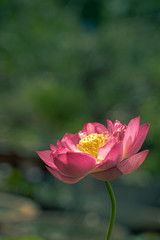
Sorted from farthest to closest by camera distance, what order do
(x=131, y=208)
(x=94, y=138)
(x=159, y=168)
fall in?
(x=159, y=168), (x=131, y=208), (x=94, y=138)

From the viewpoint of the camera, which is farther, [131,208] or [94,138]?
[131,208]

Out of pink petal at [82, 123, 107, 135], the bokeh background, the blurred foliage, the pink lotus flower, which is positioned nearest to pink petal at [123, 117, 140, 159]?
the pink lotus flower

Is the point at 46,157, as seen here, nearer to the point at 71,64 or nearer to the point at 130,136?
the point at 130,136

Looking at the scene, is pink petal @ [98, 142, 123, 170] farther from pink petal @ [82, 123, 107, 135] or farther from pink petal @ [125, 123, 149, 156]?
pink petal @ [82, 123, 107, 135]

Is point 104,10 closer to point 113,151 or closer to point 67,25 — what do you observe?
point 67,25

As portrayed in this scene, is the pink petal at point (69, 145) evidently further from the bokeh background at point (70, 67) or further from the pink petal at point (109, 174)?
the bokeh background at point (70, 67)

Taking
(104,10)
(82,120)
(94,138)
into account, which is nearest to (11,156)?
(94,138)

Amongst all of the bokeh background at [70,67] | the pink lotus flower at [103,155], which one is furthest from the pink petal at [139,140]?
the bokeh background at [70,67]

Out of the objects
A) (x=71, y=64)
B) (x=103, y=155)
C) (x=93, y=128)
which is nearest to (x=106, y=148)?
(x=103, y=155)
